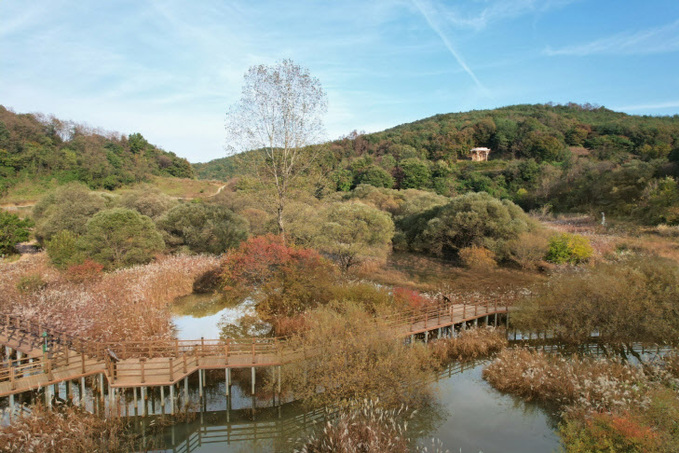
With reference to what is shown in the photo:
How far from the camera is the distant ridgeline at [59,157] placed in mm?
57062

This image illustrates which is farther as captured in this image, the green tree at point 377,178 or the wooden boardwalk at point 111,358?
the green tree at point 377,178

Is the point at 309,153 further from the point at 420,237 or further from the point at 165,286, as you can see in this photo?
the point at 420,237

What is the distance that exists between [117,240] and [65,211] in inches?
397

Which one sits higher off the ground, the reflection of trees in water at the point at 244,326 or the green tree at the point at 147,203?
the green tree at the point at 147,203

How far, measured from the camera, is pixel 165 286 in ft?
77.5

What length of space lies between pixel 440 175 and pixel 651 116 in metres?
59.6

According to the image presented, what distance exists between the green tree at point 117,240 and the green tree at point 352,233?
1090 cm

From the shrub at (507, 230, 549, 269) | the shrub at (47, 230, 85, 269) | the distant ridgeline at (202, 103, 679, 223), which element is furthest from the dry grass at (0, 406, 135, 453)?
the shrub at (507, 230, 549, 269)

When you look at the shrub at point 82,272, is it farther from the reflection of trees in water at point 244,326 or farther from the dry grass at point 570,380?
the dry grass at point 570,380

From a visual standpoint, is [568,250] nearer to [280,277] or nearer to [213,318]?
[280,277]

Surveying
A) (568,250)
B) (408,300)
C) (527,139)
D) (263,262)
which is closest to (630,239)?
(568,250)

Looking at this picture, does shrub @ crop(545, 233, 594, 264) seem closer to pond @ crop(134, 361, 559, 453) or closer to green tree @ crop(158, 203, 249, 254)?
pond @ crop(134, 361, 559, 453)

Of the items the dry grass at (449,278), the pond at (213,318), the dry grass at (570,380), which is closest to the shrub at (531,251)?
the dry grass at (449,278)

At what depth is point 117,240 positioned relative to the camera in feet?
85.4
